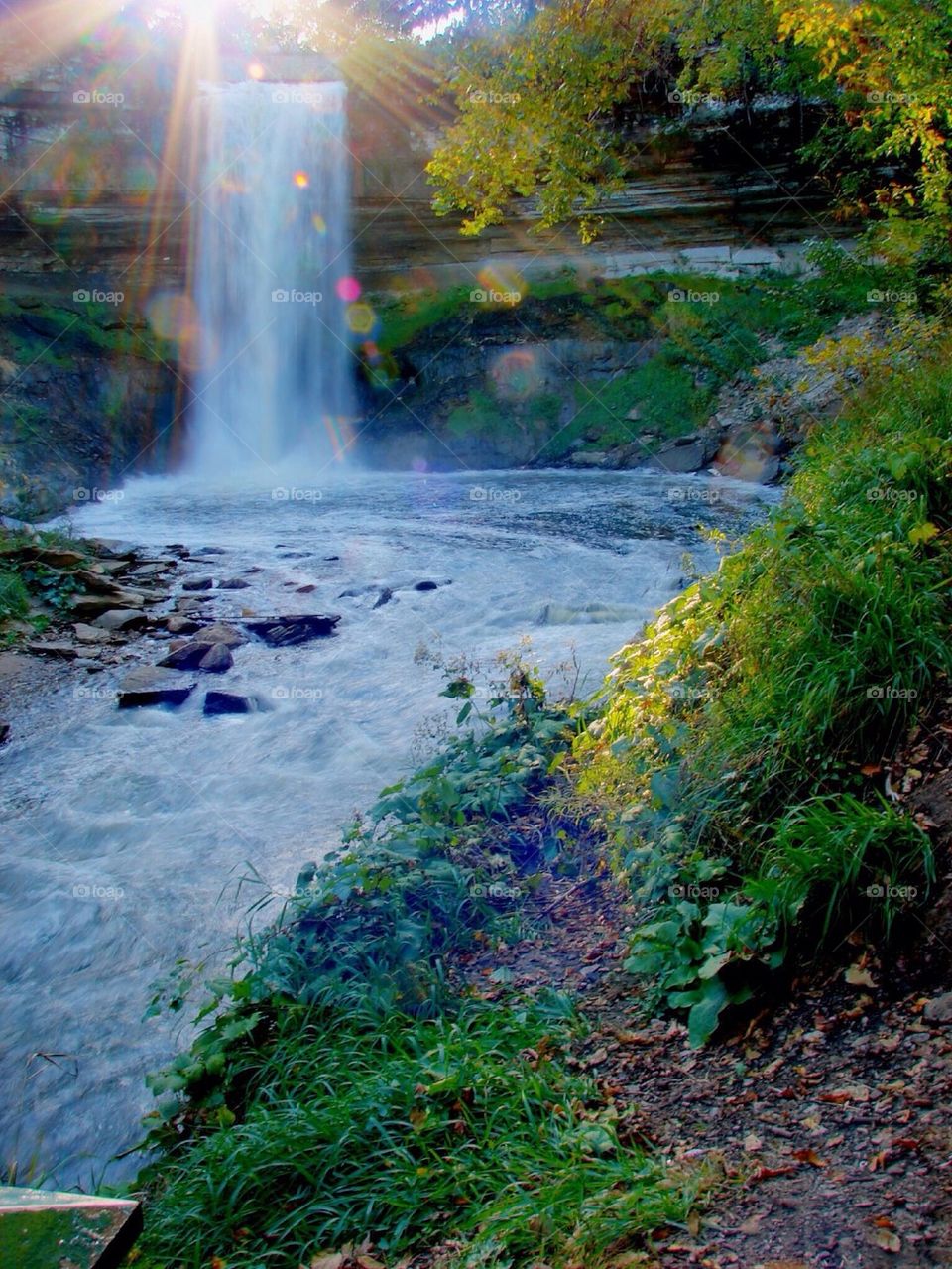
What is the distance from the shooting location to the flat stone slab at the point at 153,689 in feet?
23.9

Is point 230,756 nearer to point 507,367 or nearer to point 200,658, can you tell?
point 200,658

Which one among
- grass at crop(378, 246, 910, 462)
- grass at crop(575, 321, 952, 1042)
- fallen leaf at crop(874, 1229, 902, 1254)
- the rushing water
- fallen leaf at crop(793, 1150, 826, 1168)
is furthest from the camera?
grass at crop(378, 246, 910, 462)

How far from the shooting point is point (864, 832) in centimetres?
303

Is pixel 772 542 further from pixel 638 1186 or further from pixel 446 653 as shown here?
pixel 446 653

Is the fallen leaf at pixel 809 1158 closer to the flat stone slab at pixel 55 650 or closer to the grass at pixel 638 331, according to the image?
the flat stone slab at pixel 55 650

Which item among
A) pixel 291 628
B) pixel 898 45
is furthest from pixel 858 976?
pixel 898 45

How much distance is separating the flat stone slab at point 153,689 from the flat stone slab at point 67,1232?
605 centimetres

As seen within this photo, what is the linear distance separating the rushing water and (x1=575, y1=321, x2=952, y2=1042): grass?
1740 mm

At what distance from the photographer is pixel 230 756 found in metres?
6.36

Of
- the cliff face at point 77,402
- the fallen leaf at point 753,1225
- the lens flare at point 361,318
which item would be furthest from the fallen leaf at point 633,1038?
the lens flare at point 361,318

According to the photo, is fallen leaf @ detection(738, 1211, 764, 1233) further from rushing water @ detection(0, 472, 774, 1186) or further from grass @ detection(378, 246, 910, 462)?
grass @ detection(378, 246, 910, 462)

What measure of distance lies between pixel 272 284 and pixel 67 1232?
65.2ft

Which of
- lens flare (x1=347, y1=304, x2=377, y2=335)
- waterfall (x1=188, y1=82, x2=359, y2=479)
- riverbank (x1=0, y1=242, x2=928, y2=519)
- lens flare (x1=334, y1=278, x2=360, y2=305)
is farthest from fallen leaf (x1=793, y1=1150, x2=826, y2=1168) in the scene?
lens flare (x1=334, y1=278, x2=360, y2=305)

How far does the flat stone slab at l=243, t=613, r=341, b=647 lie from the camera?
339 inches
